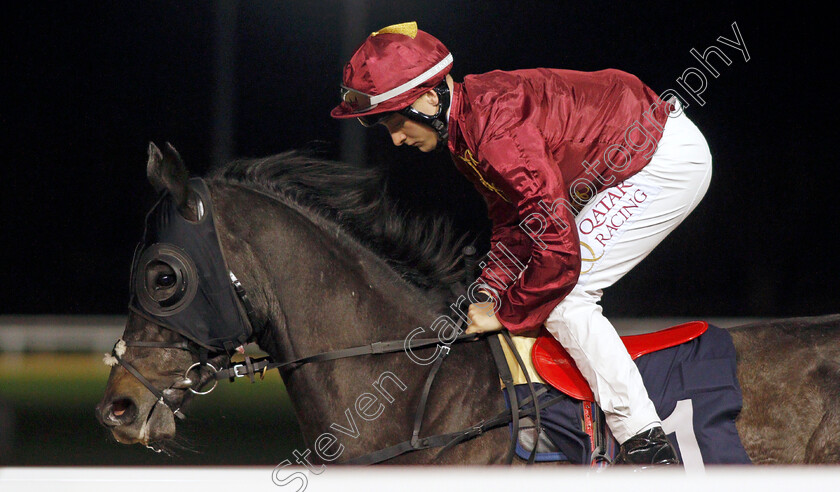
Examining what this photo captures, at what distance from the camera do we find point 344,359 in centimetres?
159

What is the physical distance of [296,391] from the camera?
1615mm

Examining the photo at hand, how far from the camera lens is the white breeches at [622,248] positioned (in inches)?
58.7

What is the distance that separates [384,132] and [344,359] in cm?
295

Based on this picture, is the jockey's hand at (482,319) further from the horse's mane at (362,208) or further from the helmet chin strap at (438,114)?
the helmet chin strap at (438,114)

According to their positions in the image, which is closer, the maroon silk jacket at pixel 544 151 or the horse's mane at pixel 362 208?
the maroon silk jacket at pixel 544 151

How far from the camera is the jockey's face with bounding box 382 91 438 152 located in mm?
1604

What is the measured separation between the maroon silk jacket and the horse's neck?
21cm

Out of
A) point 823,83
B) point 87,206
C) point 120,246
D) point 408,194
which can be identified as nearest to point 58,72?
point 87,206

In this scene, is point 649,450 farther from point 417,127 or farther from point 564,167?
point 417,127

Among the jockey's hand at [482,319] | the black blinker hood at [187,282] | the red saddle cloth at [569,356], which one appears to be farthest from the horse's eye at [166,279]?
the red saddle cloth at [569,356]

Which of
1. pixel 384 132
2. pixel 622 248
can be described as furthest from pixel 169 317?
pixel 384 132

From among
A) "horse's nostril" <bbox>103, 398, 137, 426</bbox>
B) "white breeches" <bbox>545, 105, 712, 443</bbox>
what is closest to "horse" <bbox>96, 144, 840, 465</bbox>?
"horse's nostril" <bbox>103, 398, 137, 426</bbox>

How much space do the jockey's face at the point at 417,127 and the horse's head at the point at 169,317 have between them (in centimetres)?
45

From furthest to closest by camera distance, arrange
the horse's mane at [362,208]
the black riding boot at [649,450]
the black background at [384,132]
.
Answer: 1. the black background at [384,132]
2. the horse's mane at [362,208]
3. the black riding boot at [649,450]
